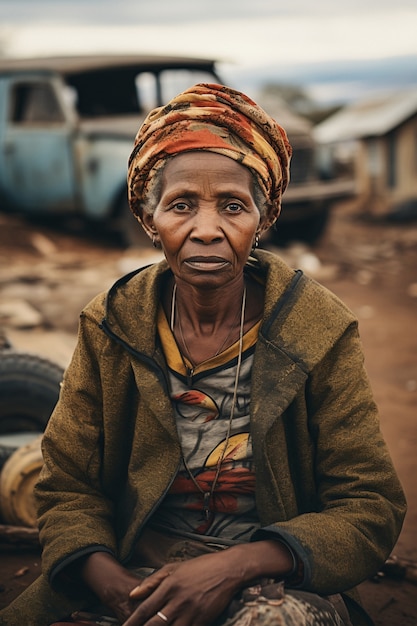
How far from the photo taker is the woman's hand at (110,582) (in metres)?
1.74

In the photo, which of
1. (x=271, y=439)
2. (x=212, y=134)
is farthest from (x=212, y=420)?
(x=212, y=134)

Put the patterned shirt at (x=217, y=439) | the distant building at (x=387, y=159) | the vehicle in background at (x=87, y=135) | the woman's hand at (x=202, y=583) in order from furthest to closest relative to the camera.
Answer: the distant building at (x=387, y=159) < the vehicle in background at (x=87, y=135) < the patterned shirt at (x=217, y=439) < the woman's hand at (x=202, y=583)

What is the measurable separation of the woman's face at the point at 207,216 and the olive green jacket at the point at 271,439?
0.49 ft

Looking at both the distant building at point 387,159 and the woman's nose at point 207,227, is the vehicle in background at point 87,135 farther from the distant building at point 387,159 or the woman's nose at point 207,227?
the woman's nose at point 207,227

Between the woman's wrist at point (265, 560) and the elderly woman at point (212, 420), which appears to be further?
the elderly woman at point (212, 420)

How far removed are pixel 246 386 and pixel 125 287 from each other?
1.34 feet

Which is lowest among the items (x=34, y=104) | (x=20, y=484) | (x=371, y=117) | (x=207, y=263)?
(x=20, y=484)

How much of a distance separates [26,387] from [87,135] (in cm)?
617

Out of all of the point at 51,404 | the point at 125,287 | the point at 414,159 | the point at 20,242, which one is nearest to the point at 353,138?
the point at 414,159

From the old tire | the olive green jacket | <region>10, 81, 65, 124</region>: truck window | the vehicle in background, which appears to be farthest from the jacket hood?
<region>10, 81, 65, 124</region>: truck window

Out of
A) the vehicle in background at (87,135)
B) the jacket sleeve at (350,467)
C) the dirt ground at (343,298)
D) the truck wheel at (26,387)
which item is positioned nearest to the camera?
the jacket sleeve at (350,467)

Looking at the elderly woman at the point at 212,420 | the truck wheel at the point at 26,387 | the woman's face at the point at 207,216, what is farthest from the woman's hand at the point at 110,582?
the truck wheel at the point at 26,387

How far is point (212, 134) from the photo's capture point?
1.80 meters

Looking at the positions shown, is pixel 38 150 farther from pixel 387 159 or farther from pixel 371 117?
pixel 371 117
